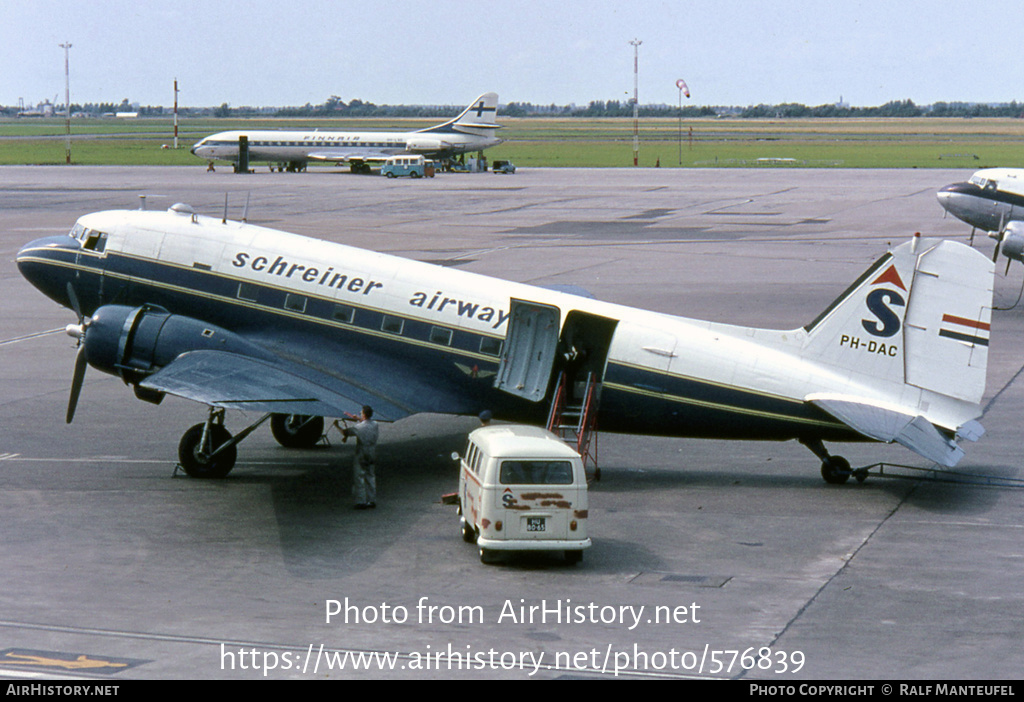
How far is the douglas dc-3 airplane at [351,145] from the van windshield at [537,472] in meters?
112

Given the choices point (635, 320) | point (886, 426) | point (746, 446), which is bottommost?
point (746, 446)

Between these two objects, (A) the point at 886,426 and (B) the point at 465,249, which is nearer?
(A) the point at 886,426

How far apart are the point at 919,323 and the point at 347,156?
11182cm

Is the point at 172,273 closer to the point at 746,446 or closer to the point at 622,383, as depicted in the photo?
the point at 622,383

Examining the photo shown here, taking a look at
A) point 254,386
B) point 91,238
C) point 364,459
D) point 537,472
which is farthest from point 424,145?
point 537,472

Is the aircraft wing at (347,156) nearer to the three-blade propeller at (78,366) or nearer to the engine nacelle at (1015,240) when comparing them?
the engine nacelle at (1015,240)

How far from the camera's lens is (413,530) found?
2005 cm

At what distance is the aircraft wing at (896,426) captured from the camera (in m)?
20.5

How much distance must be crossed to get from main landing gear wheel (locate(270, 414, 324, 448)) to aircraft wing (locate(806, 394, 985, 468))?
10693 mm

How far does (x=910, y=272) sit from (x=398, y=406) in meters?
10.1

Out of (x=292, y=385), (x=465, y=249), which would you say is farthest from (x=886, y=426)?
(x=465, y=249)

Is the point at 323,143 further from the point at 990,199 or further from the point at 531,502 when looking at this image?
the point at 531,502

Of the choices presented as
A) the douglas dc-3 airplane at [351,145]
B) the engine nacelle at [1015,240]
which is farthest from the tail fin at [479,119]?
the engine nacelle at [1015,240]

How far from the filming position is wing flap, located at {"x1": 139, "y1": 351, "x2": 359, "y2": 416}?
20.5m
